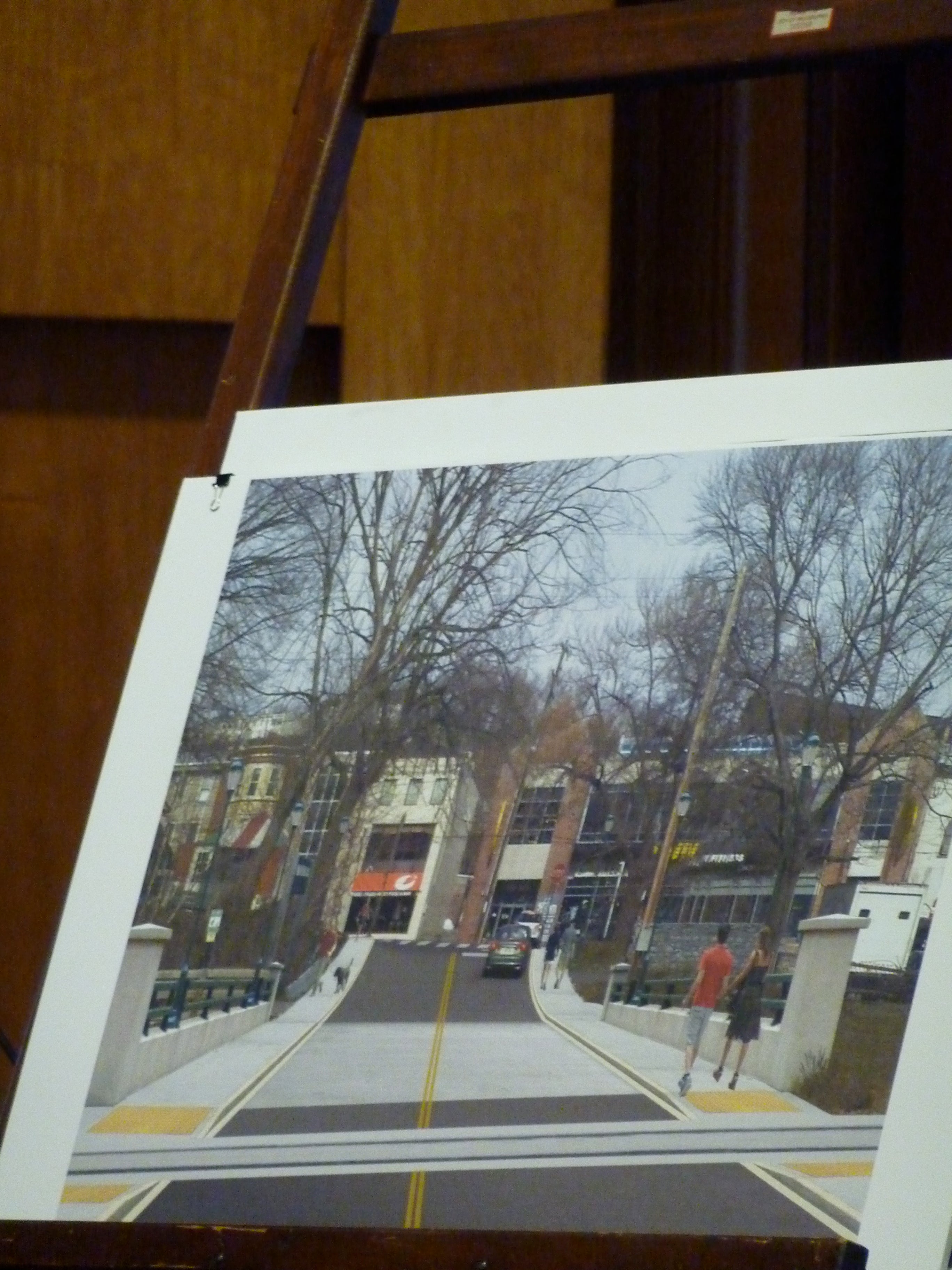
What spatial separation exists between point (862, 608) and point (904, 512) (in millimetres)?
55

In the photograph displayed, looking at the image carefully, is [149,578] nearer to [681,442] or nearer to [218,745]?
[218,745]

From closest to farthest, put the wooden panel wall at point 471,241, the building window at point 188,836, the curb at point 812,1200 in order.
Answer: the curb at point 812,1200 < the building window at point 188,836 < the wooden panel wall at point 471,241

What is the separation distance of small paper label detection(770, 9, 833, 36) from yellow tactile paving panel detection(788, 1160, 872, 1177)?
65 cm

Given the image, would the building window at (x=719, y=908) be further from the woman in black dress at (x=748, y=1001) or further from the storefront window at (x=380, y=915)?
the storefront window at (x=380, y=915)

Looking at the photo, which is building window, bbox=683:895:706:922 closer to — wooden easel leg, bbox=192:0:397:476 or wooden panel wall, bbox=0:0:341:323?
wooden easel leg, bbox=192:0:397:476

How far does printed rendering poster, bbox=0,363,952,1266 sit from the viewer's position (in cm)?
61

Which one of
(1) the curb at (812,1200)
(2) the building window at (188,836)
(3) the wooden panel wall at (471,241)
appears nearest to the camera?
(1) the curb at (812,1200)

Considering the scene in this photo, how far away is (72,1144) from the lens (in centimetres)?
70

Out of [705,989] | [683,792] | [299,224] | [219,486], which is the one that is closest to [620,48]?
[299,224]

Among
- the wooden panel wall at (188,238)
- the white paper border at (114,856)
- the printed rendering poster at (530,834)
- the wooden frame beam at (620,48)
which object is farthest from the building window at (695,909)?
the wooden panel wall at (188,238)

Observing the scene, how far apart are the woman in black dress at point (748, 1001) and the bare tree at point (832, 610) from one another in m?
0.01

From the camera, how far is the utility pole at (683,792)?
Answer: 674 millimetres

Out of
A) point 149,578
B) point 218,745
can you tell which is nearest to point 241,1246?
point 218,745

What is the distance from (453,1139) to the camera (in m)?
0.64
